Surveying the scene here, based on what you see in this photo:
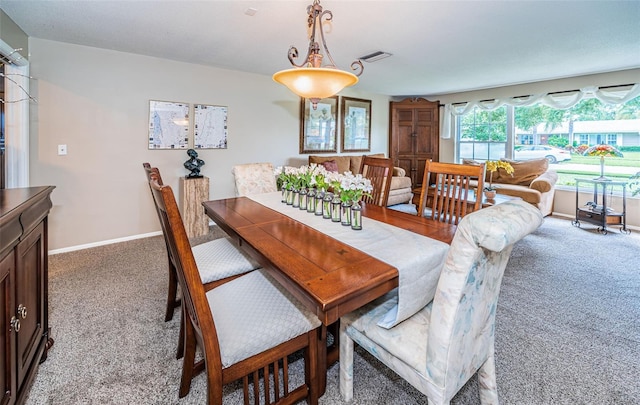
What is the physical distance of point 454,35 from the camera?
2.98 m

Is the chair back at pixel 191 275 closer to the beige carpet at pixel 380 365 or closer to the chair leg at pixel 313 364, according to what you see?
the chair leg at pixel 313 364

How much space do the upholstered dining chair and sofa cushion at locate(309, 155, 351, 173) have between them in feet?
6.93

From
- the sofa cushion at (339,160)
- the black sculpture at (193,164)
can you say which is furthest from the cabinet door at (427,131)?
the black sculpture at (193,164)

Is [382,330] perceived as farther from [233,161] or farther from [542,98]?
[542,98]

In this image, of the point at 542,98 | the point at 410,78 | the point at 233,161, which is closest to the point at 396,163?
the point at 410,78

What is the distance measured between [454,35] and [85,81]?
3.93 m

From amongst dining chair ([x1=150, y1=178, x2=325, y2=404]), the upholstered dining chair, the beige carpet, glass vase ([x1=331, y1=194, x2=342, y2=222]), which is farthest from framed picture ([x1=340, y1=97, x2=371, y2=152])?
dining chair ([x1=150, y1=178, x2=325, y2=404])

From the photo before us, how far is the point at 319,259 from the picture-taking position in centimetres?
129

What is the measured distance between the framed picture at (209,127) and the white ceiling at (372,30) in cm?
59

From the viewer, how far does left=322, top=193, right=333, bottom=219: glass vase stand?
6.31 ft

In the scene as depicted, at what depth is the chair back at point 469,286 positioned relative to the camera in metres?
0.86

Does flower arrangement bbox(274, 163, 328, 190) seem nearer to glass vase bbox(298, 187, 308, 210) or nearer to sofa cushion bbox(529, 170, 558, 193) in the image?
glass vase bbox(298, 187, 308, 210)

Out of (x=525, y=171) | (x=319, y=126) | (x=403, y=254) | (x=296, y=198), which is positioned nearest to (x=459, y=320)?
(x=403, y=254)

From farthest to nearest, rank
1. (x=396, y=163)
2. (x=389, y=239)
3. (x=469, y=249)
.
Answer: (x=396, y=163), (x=389, y=239), (x=469, y=249)
